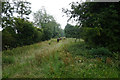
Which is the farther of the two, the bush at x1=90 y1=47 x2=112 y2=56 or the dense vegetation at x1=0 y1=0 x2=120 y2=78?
the bush at x1=90 y1=47 x2=112 y2=56

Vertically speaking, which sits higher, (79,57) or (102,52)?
(102,52)

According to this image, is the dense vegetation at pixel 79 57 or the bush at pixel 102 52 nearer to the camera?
the dense vegetation at pixel 79 57

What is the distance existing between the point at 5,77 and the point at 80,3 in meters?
7.70

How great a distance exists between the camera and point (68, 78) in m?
2.79

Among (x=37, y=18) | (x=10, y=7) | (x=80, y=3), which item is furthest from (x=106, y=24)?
(x=37, y=18)

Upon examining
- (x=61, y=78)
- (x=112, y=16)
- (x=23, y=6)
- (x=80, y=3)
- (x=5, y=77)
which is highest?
(x=80, y=3)

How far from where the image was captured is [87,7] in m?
6.14

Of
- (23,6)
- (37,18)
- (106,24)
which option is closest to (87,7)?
(106,24)

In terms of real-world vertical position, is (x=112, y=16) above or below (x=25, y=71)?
above

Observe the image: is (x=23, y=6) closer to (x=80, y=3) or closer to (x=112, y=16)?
(x=80, y=3)

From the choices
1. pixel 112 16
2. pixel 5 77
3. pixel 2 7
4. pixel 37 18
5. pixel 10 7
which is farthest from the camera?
pixel 37 18

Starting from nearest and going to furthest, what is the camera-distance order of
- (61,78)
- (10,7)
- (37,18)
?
(61,78) → (10,7) → (37,18)

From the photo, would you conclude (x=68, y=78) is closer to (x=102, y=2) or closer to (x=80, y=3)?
(x=102, y=2)

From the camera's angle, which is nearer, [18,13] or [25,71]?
[25,71]
